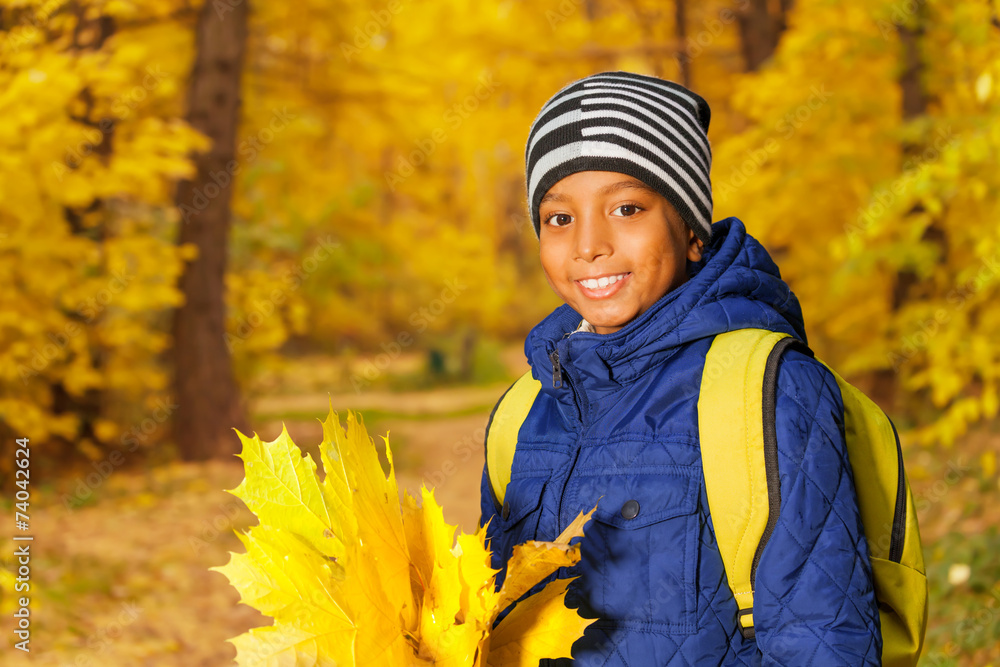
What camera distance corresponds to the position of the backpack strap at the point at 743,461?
1226mm

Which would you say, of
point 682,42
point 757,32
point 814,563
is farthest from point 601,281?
point 757,32

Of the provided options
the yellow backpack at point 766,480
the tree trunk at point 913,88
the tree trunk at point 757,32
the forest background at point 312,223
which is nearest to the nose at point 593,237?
the yellow backpack at point 766,480

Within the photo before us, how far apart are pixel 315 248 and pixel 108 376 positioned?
11.1 feet

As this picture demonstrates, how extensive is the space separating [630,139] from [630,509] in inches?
26.4

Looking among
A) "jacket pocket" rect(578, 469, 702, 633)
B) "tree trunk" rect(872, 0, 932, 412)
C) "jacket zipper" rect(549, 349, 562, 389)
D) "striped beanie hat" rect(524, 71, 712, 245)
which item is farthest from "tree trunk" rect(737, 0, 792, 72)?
"jacket pocket" rect(578, 469, 702, 633)

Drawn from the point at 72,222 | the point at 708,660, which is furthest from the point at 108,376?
the point at 708,660

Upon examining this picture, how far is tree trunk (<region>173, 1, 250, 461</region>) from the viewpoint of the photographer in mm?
8062

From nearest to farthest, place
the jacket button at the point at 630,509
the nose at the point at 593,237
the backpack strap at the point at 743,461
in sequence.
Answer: the backpack strap at the point at 743,461, the jacket button at the point at 630,509, the nose at the point at 593,237

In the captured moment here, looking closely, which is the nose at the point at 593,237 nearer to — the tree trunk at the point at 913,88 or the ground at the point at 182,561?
the ground at the point at 182,561

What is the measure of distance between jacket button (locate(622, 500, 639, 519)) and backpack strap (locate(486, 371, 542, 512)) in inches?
13.4

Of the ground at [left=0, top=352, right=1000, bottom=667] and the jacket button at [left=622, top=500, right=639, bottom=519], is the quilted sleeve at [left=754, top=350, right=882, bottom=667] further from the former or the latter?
the ground at [left=0, top=352, right=1000, bottom=667]

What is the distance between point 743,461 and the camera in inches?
48.9

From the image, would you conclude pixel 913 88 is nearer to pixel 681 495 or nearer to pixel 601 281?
pixel 601 281

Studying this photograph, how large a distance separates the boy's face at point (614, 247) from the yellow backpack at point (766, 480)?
19 cm
